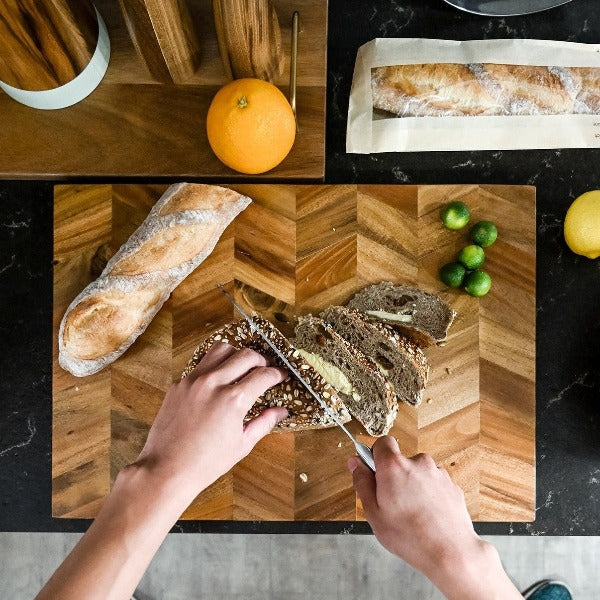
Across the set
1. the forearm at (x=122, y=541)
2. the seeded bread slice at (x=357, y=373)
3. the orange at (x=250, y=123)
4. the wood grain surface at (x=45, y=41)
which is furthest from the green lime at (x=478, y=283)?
the wood grain surface at (x=45, y=41)

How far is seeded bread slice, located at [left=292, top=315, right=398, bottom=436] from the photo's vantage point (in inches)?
58.4

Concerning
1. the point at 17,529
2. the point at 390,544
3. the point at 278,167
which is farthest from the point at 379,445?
the point at 17,529

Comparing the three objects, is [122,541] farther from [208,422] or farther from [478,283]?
[478,283]

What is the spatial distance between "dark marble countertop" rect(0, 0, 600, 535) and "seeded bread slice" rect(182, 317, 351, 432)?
0.33 m

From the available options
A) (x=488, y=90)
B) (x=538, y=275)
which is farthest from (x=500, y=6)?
(x=538, y=275)

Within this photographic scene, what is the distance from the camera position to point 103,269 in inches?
61.0

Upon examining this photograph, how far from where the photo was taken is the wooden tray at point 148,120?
1.50 metres

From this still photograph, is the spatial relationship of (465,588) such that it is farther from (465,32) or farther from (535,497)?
(465,32)

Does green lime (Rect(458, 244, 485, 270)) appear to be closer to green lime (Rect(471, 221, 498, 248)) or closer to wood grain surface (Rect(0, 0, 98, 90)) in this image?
green lime (Rect(471, 221, 498, 248))

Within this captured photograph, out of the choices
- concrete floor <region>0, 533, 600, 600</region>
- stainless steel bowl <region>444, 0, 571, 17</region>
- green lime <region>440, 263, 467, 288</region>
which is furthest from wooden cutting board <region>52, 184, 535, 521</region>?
stainless steel bowl <region>444, 0, 571, 17</region>

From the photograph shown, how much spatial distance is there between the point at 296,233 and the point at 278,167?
0.16 m

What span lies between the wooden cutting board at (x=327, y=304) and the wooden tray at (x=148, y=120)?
8 cm

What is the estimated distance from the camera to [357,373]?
1.51m

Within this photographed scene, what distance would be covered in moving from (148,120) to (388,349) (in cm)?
74
